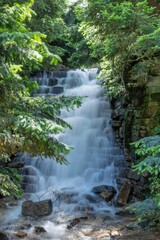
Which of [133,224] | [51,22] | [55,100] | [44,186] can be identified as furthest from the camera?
[51,22]

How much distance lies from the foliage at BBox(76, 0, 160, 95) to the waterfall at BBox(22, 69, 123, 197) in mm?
1613

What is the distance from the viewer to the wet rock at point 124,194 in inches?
318

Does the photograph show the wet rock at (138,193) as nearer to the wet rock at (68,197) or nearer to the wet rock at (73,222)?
the wet rock at (68,197)

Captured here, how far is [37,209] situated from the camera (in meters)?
7.46

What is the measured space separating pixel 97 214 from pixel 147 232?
2.18 meters

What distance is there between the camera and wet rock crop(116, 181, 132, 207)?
26.5 ft

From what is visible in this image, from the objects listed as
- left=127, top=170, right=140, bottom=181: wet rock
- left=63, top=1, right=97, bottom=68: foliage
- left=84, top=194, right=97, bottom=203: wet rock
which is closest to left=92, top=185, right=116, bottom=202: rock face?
left=84, top=194, right=97, bottom=203: wet rock

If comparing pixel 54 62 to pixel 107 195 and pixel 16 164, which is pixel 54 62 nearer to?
pixel 107 195

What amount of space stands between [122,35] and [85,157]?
5.40m

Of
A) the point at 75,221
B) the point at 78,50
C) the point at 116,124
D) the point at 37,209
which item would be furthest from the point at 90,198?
the point at 78,50

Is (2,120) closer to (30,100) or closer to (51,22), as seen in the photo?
(30,100)

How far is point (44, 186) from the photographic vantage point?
9.76 metres

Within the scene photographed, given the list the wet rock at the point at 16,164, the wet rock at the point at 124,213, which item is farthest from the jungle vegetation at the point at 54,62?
the wet rock at the point at 16,164

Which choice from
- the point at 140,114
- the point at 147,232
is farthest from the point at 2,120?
the point at 140,114
